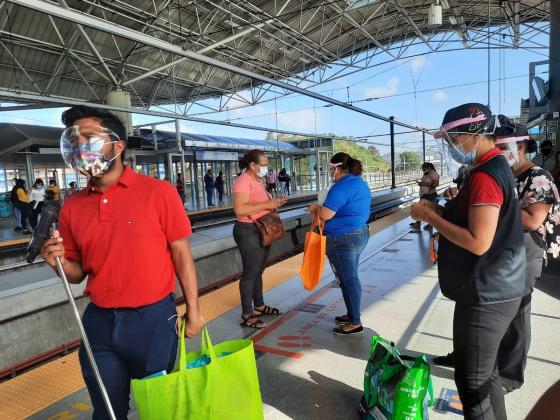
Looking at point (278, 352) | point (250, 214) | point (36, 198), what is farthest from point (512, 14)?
point (278, 352)

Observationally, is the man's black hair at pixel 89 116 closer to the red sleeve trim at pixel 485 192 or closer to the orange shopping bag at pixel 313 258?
the red sleeve trim at pixel 485 192

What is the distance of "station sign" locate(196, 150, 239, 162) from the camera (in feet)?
70.0

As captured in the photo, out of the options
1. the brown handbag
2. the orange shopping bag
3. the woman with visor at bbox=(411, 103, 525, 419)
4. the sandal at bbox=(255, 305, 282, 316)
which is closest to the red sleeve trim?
the woman with visor at bbox=(411, 103, 525, 419)

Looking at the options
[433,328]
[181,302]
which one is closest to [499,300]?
[433,328]

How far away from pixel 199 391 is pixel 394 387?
42.6 inches

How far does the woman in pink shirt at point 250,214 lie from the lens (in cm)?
380

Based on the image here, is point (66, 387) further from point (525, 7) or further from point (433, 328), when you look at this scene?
point (525, 7)

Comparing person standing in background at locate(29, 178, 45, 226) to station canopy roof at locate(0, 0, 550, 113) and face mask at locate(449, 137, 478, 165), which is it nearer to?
station canopy roof at locate(0, 0, 550, 113)

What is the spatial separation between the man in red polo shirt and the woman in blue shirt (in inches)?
75.6

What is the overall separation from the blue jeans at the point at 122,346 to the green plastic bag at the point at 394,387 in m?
1.16

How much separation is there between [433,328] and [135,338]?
2858 mm

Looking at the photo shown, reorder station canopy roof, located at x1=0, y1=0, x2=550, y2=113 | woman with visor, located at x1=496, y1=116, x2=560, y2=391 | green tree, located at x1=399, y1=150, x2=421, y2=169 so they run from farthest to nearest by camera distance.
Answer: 1. green tree, located at x1=399, y1=150, x2=421, y2=169
2. station canopy roof, located at x1=0, y1=0, x2=550, y2=113
3. woman with visor, located at x1=496, y1=116, x2=560, y2=391

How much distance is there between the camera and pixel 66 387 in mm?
3070

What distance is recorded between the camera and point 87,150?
70.5 inches
